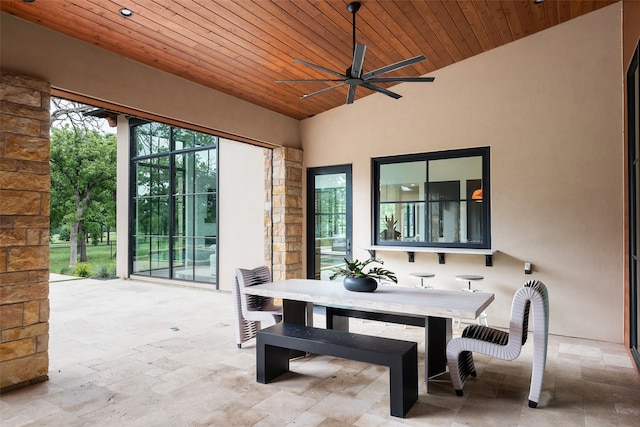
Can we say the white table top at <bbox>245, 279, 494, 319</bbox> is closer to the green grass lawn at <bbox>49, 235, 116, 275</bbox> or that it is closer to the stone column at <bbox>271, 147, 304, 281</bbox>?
the stone column at <bbox>271, 147, 304, 281</bbox>

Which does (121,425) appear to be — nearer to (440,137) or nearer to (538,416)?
(538,416)

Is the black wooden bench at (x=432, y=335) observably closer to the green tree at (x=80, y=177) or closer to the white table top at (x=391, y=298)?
the white table top at (x=391, y=298)

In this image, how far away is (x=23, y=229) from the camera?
316 cm

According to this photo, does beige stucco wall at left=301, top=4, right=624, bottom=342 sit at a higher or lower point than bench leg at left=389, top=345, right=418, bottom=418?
higher

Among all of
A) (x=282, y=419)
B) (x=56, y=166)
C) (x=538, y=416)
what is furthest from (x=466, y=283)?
(x=56, y=166)

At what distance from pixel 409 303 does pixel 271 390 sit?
4.13 ft

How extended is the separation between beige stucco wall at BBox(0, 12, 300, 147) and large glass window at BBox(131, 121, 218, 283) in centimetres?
257

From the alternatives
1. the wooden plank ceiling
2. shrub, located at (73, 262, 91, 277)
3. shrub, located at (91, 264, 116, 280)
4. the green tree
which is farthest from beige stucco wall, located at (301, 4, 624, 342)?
the green tree

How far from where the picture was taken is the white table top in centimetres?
284

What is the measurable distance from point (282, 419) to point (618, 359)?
3239mm

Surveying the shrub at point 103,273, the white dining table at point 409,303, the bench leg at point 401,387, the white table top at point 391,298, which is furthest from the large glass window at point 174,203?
the bench leg at point 401,387

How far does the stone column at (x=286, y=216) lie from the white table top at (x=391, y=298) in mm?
2165

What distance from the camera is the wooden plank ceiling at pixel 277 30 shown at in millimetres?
3303

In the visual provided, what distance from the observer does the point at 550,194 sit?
4.56 m
